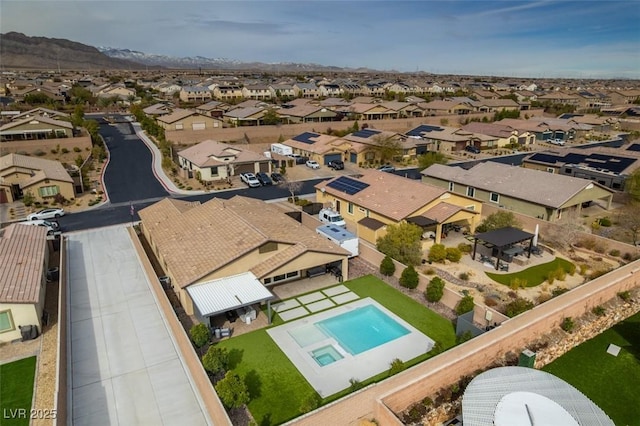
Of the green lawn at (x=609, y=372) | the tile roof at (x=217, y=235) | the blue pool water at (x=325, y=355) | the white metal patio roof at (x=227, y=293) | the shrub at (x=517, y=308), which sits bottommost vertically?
the green lawn at (x=609, y=372)

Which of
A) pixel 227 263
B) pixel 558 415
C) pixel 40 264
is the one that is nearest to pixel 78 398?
pixel 227 263

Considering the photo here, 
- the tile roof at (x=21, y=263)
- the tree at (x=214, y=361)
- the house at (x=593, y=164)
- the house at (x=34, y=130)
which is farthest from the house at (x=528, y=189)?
the house at (x=34, y=130)

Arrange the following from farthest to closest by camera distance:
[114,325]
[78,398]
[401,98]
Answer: [401,98] → [114,325] → [78,398]

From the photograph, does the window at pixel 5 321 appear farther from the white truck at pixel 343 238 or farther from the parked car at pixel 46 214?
the parked car at pixel 46 214

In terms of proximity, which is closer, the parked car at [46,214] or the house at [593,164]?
the parked car at [46,214]

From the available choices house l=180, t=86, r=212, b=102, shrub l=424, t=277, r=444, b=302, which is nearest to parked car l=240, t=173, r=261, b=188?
shrub l=424, t=277, r=444, b=302

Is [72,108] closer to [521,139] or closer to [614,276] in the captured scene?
[521,139]
